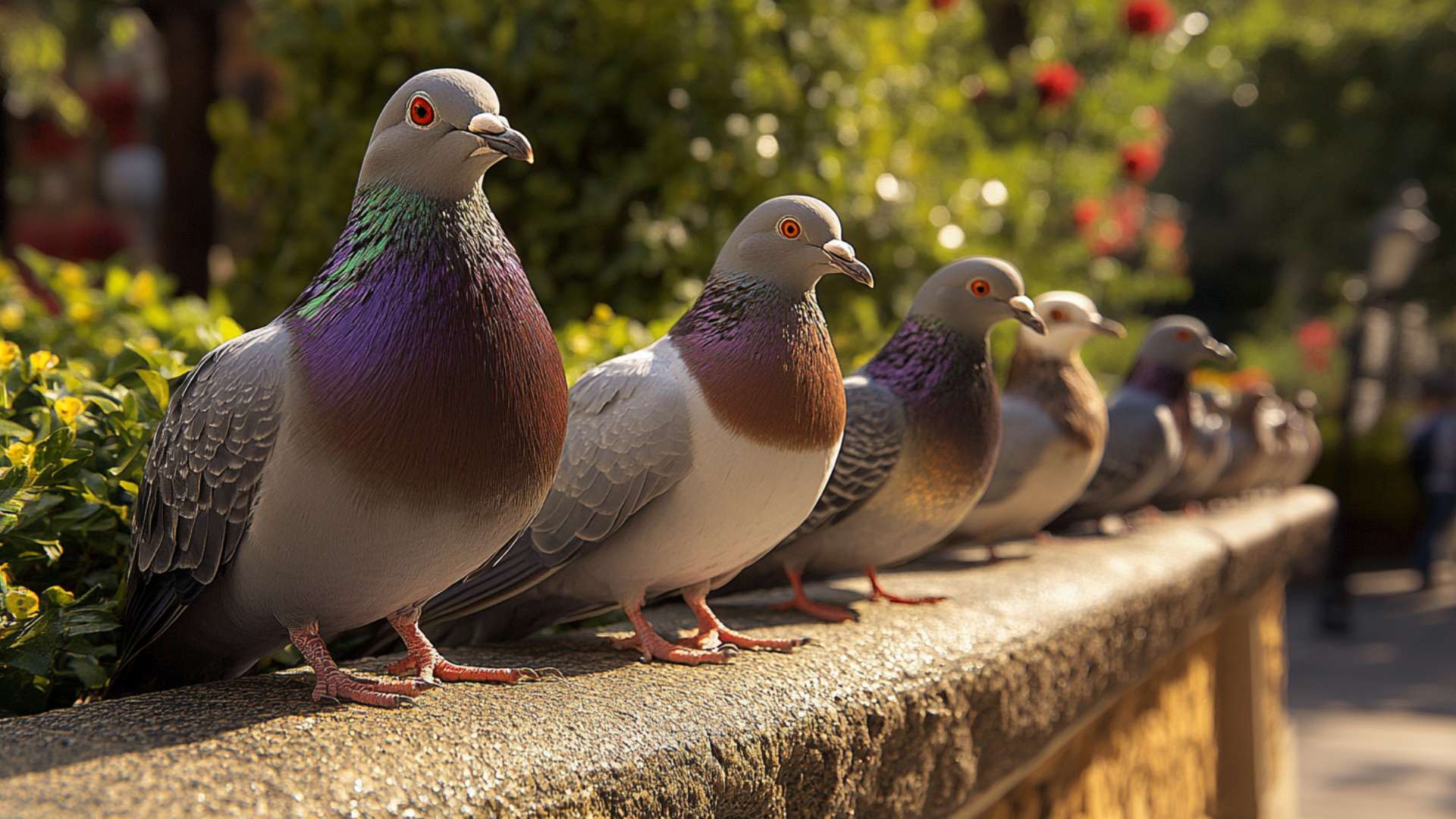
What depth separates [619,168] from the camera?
12.9 ft

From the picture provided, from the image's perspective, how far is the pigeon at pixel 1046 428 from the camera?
2.95 meters

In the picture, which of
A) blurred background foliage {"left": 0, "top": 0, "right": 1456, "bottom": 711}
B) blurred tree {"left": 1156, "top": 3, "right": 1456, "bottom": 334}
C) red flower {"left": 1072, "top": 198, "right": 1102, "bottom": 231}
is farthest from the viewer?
blurred tree {"left": 1156, "top": 3, "right": 1456, "bottom": 334}

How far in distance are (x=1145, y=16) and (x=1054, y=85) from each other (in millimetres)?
851

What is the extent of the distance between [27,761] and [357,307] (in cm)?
58

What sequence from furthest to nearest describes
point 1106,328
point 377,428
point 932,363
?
point 1106,328
point 932,363
point 377,428

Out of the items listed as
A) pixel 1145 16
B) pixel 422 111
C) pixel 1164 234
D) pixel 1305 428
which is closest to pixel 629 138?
pixel 422 111

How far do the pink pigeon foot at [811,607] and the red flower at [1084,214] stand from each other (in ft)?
12.7

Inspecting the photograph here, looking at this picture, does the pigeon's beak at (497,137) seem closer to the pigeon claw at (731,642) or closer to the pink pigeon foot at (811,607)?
the pigeon claw at (731,642)

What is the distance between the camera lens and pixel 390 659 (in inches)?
74.4

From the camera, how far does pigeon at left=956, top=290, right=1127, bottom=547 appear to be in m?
2.95

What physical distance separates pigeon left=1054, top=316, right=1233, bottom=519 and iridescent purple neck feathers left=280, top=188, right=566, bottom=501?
2.40m

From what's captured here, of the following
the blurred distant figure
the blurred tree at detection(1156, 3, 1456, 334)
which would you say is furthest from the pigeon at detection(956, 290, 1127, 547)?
the blurred tree at detection(1156, 3, 1456, 334)

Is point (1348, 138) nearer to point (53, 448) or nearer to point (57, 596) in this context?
point (53, 448)

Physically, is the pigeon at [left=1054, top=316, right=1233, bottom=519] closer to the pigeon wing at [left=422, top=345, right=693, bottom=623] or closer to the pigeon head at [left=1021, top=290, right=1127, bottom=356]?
the pigeon head at [left=1021, top=290, right=1127, bottom=356]
